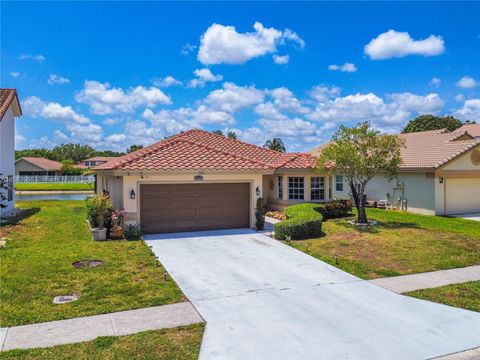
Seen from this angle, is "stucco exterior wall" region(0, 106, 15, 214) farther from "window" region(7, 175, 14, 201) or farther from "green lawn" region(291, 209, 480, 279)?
"green lawn" region(291, 209, 480, 279)

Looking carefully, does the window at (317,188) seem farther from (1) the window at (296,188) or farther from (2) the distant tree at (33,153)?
(2) the distant tree at (33,153)

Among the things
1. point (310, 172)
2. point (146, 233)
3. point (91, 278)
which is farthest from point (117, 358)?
point (310, 172)

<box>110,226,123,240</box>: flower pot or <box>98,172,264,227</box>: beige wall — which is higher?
<box>98,172,264,227</box>: beige wall

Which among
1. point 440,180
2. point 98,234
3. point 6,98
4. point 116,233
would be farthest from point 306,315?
point 6,98

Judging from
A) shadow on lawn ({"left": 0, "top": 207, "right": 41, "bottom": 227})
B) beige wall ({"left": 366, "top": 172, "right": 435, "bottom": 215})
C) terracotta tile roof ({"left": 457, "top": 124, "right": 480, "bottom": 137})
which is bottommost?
shadow on lawn ({"left": 0, "top": 207, "right": 41, "bottom": 227})

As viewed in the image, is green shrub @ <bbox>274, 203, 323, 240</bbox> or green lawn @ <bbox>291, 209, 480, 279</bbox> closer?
green lawn @ <bbox>291, 209, 480, 279</bbox>

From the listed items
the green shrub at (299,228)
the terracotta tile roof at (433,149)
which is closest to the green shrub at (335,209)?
the green shrub at (299,228)

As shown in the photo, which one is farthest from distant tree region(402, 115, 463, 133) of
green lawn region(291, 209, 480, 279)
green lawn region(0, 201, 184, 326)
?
green lawn region(0, 201, 184, 326)
